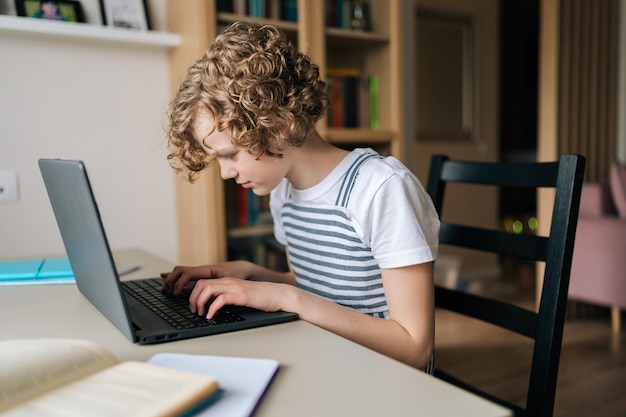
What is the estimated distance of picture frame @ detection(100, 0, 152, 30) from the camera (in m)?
2.10

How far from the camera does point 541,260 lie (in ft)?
3.38

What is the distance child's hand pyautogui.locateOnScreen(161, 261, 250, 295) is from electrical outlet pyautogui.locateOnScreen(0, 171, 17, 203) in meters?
1.10

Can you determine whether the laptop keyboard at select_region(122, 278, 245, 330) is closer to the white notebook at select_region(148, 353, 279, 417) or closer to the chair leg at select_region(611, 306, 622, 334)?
the white notebook at select_region(148, 353, 279, 417)

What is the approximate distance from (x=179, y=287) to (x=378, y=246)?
0.36m

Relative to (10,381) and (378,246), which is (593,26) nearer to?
(378,246)

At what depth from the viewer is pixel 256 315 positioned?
34.3 inches

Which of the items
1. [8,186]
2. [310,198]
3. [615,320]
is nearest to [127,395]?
[310,198]

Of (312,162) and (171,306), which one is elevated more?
(312,162)

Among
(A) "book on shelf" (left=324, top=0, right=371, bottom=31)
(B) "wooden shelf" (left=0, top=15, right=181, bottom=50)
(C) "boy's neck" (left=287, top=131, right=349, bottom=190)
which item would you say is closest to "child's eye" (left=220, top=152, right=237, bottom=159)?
(C) "boy's neck" (left=287, top=131, right=349, bottom=190)

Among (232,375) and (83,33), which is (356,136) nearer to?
(83,33)

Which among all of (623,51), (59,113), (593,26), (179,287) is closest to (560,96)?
(593,26)

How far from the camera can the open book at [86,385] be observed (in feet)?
1.72

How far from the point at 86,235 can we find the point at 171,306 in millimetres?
208

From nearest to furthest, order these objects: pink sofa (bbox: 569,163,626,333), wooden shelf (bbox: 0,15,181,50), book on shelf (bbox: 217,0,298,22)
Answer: wooden shelf (bbox: 0,15,181,50)
book on shelf (bbox: 217,0,298,22)
pink sofa (bbox: 569,163,626,333)
